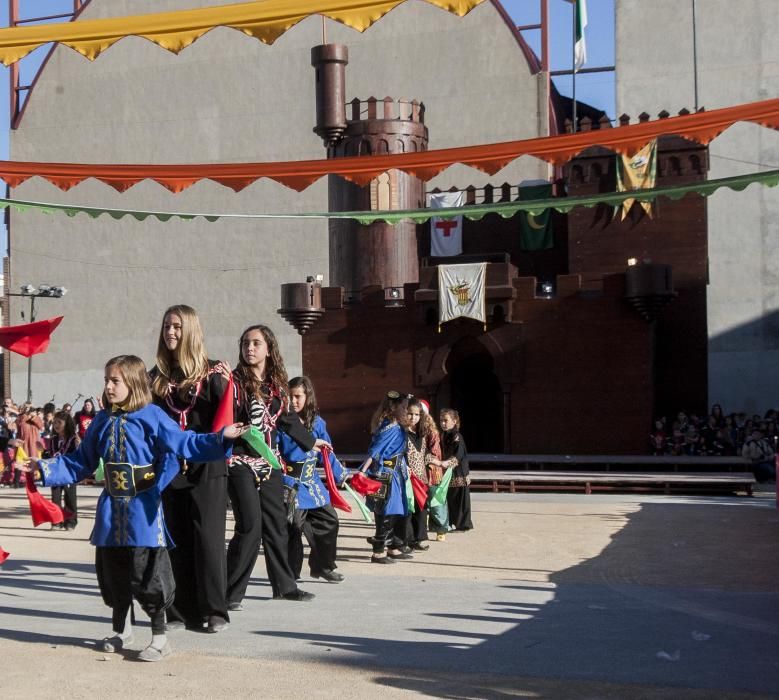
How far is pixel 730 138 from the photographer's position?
39.4 meters

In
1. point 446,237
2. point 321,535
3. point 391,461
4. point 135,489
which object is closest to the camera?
point 135,489

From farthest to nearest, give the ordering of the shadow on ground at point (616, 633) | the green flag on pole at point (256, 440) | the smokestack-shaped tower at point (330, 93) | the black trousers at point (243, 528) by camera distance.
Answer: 1. the smokestack-shaped tower at point (330, 93)
2. the black trousers at point (243, 528)
3. the green flag on pole at point (256, 440)
4. the shadow on ground at point (616, 633)

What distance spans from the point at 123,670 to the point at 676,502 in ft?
50.3

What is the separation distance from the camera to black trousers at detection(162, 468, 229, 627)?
7.37 meters

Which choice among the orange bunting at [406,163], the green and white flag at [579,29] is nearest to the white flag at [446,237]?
the green and white flag at [579,29]

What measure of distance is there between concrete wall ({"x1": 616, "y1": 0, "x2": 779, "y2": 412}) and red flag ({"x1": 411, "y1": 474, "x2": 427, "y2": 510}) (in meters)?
27.3

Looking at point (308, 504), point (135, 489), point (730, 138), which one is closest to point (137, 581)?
point (135, 489)

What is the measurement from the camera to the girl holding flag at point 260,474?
8.13m

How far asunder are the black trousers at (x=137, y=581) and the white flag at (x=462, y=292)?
23835 millimetres

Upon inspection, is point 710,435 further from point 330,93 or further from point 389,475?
point 389,475

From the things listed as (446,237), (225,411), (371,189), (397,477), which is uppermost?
(371,189)

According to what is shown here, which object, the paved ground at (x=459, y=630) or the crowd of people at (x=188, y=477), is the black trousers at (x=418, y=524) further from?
the crowd of people at (x=188, y=477)

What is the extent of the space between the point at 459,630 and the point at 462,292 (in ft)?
76.3

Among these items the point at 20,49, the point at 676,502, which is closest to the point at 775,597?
the point at 20,49
